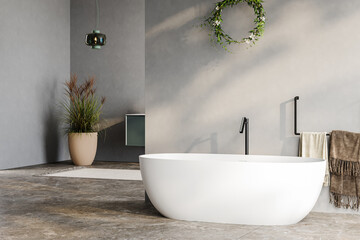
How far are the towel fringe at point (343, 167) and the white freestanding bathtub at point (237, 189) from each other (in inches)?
11.3

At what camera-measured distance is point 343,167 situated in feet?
11.5

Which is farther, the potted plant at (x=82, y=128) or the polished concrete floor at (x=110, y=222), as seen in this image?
the potted plant at (x=82, y=128)

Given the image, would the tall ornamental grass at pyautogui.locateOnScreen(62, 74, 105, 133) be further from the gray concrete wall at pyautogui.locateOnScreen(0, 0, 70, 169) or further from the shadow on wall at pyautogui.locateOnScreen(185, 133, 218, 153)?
the shadow on wall at pyautogui.locateOnScreen(185, 133, 218, 153)

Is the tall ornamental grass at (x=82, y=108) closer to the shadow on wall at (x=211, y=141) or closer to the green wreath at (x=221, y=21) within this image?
the shadow on wall at (x=211, y=141)

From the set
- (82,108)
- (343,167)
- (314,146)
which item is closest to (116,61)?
(82,108)

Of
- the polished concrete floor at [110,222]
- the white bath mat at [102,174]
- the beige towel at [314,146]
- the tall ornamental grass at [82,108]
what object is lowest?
the white bath mat at [102,174]

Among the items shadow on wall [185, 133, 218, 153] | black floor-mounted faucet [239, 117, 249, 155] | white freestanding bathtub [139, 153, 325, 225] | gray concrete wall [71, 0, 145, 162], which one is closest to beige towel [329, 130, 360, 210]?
white freestanding bathtub [139, 153, 325, 225]

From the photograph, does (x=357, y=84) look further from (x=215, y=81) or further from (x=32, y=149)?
(x=32, y=149)

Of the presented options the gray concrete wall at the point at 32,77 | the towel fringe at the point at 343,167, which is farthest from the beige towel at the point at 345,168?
the gray concrete wall at the point at 32,77

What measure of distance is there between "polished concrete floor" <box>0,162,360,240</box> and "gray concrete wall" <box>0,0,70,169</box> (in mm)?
2393

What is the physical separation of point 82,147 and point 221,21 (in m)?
4.25

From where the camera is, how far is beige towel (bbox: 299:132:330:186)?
358 cm

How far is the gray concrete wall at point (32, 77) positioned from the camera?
22.5ft

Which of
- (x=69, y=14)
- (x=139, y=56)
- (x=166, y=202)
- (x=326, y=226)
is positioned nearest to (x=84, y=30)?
(x=69, y=14)
